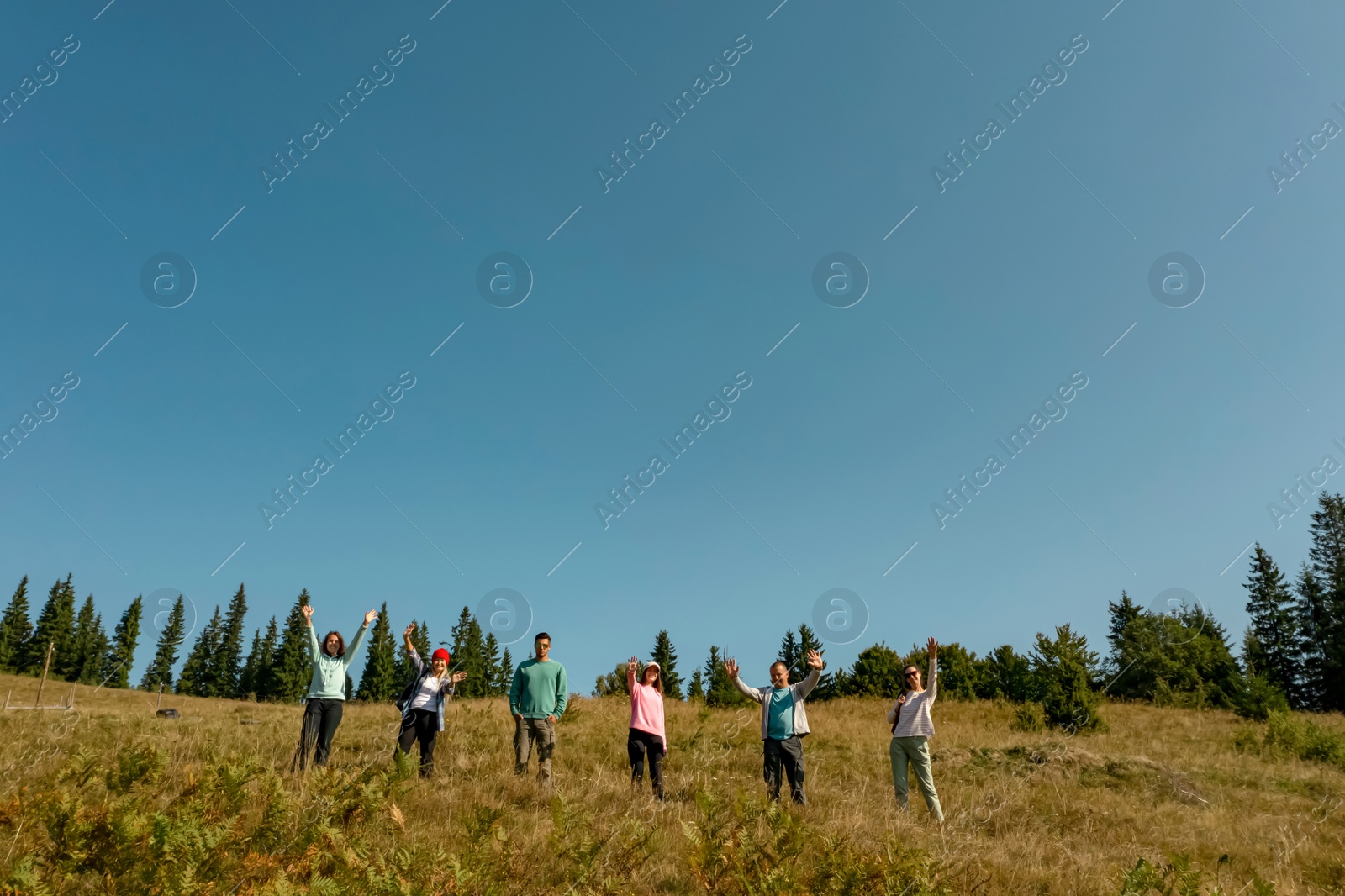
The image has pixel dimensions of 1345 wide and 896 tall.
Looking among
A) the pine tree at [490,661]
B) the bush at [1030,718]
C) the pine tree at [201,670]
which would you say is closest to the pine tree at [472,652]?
the pine tree at [490,661]

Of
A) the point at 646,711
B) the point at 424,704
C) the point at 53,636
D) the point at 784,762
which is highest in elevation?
the point at 53,636

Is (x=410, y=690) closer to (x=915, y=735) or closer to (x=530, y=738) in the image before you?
(x=530, y=738)

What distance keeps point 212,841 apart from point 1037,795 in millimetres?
→ 10720

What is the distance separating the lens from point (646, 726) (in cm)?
898

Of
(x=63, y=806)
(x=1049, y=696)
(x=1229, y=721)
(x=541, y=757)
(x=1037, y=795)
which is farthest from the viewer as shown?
(x=1229, y=721)

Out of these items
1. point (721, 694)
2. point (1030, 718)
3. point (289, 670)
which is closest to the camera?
point (1030, 718)

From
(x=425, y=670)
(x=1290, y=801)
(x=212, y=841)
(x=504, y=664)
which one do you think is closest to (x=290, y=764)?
(x=425, y=670)

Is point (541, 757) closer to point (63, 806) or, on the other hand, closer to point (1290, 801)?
point (63, 806)

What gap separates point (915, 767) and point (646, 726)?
3428 mm

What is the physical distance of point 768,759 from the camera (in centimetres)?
888

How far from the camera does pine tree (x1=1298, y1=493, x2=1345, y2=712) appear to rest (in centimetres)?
4556

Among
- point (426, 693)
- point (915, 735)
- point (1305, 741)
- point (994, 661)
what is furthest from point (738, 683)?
point (994, 661)

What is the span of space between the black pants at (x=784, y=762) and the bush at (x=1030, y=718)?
15.7 meters

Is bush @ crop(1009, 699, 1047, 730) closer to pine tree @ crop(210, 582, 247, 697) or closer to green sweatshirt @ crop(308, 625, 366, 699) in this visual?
green sweatshirt @ crop(308, 625, 366, 699)
